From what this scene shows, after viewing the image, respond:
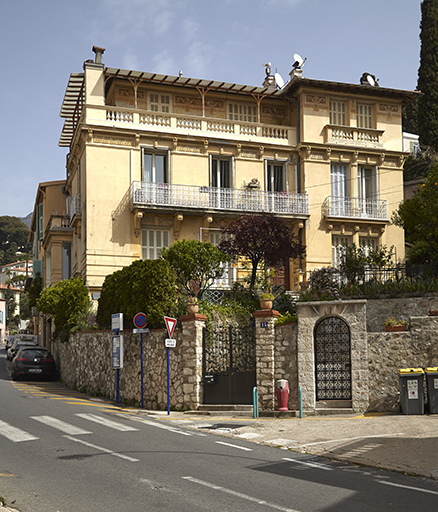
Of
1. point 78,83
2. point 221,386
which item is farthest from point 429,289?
point 78,83

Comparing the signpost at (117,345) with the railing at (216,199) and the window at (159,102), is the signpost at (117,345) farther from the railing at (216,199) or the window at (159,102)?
the window at (159,102)

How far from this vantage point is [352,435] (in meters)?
12.5

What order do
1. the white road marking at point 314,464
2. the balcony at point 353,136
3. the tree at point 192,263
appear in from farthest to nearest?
the balcony at point 353,136 → the tree at point 192,263 → the white road marking at point 314,464

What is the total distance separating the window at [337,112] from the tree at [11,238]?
108 m

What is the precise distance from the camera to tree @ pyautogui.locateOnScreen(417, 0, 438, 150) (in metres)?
34.5

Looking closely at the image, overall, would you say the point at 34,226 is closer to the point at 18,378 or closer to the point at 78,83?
the point at 78,83

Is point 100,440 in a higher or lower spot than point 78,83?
lower

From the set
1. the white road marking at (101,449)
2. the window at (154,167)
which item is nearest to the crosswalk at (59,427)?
the white road marking at (101,449)

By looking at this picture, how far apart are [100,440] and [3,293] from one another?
92.2 meters

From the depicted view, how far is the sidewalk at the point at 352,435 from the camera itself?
33.3 ft

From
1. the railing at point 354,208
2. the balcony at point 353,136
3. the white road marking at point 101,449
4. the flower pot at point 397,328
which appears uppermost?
the balcony at point 353,136

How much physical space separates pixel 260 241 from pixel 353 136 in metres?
9.40

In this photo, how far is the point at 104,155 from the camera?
87.0ft

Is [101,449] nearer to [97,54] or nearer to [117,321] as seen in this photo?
[117,321]
